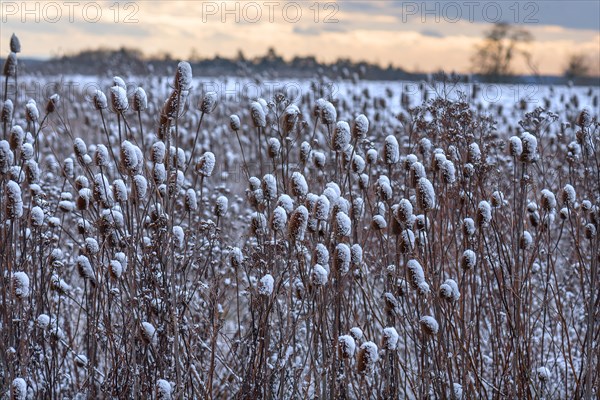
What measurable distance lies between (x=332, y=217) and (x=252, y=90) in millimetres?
18909

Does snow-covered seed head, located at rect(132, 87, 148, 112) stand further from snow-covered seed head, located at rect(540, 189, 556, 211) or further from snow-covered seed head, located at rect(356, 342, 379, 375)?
snow-covered seed head, located at rect(540, 189, 556, 211)

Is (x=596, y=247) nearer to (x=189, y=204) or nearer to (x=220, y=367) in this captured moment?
(x=189, y=204)

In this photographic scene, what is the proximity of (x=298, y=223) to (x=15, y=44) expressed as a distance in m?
2.12

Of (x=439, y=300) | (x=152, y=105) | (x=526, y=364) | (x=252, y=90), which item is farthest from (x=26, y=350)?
(x=252, y=90)

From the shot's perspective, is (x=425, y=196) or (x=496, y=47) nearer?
(x=425, y=196)

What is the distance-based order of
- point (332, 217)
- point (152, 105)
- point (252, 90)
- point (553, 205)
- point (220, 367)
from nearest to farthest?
point (332, 217), point (553, 205), point (220, 367), point (152, 105), point (252, 90)

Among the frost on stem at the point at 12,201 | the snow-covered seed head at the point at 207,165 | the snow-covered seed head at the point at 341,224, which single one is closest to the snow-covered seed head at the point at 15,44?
the frost on stem at the point at 12,201

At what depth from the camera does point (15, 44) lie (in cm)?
396

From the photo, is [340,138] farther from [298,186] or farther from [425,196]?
[425,196]

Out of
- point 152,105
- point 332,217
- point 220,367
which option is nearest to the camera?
point 332,217

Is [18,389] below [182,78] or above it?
below

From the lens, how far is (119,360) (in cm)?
302

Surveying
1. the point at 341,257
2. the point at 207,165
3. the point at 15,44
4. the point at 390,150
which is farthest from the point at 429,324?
the point at 15,44

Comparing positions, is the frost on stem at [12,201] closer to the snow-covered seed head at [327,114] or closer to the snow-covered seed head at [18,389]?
the snow-covered seed head at [18,389]
